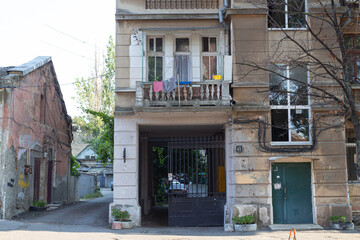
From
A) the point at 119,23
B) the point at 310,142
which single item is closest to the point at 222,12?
the point at 119,23

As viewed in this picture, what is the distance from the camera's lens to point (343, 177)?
13.7 m

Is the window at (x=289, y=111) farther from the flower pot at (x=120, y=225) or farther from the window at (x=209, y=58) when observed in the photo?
the flower pot at (x=120, y=225)

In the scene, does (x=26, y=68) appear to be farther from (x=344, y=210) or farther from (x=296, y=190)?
(x=344, y=210)

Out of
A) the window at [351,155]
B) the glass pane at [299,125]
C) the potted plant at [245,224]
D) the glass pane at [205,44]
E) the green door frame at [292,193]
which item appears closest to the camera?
the potted plant at [245,224]

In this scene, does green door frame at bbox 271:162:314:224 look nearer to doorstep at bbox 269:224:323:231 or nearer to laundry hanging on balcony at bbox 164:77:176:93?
doorstep at bbox 269:224:323:231

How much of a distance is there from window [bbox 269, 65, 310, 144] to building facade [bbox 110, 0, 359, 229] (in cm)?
4

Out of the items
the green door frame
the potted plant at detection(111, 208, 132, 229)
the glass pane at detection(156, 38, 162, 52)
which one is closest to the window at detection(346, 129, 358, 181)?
the green door frame

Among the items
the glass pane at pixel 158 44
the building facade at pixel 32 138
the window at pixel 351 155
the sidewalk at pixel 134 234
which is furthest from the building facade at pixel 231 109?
the building facade at pixel 32 138

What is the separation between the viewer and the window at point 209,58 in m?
14.9

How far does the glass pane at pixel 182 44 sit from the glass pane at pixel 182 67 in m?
0.29

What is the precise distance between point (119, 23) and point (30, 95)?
5.70 metres

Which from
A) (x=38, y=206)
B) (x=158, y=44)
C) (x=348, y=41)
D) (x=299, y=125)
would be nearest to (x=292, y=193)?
(x=299, y=125)

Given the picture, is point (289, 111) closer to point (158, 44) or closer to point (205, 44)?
point (205, 44)

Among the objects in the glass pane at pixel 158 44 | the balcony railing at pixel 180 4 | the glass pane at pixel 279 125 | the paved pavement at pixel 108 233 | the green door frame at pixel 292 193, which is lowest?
the paved pavement at pixel 108 233
